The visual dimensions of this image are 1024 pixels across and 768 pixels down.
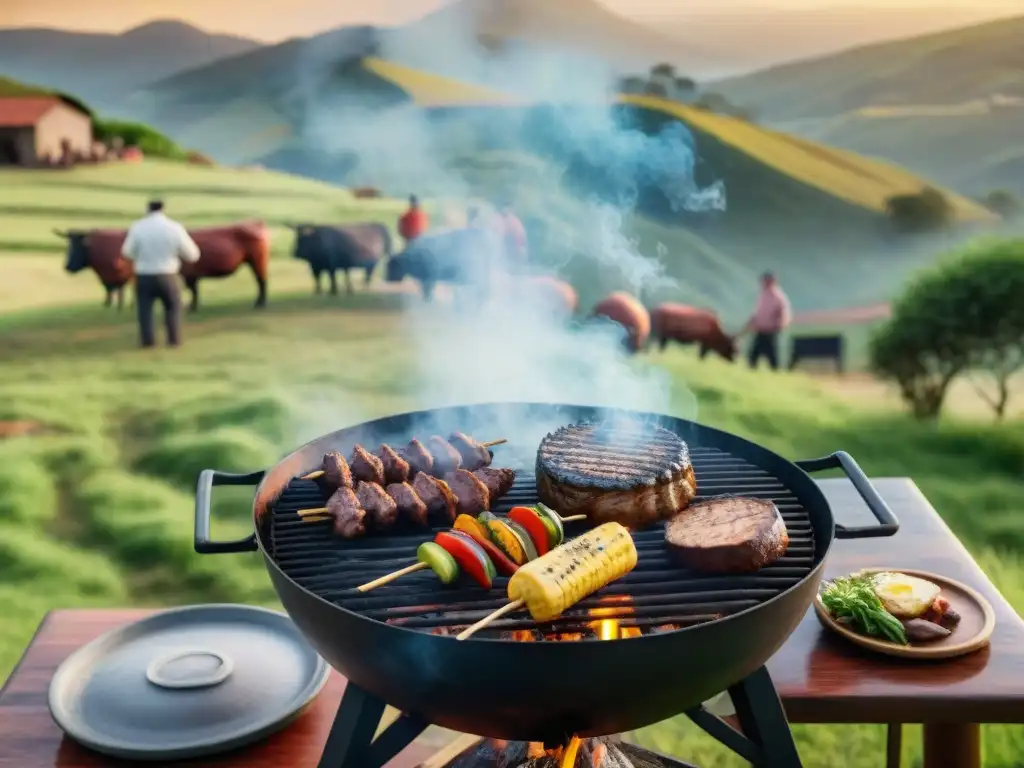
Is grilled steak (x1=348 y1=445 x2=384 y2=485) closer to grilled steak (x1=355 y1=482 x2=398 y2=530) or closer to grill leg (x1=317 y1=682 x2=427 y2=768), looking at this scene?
grilled steak (x1=355 y1=482 x2=398 y2=530)

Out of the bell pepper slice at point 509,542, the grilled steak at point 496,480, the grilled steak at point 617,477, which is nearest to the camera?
the bell pepper slice at point 509,542

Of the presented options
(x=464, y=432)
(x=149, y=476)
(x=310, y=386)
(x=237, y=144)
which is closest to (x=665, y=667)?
(x=464, y=432)

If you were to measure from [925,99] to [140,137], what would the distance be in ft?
25.7

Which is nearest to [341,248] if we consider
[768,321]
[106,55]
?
[106,55]

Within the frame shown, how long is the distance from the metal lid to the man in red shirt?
6661 mm

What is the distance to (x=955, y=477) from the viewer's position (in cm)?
828

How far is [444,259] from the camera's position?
9.41 m

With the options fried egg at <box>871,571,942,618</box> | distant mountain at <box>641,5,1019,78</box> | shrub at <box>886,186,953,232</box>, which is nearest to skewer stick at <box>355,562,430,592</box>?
fried egg at <box>871,571,942,618</box>

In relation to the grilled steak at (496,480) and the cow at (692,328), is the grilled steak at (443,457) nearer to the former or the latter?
the grilled steak at (496,480)

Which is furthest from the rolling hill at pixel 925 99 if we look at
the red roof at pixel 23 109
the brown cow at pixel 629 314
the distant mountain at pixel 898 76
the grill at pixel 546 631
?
the grill at pixel 546 631

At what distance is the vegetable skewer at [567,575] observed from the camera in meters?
2.11

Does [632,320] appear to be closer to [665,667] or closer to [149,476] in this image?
[149,476]

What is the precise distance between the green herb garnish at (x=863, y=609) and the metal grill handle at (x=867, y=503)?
46 cm

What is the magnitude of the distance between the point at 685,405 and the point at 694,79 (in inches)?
128
